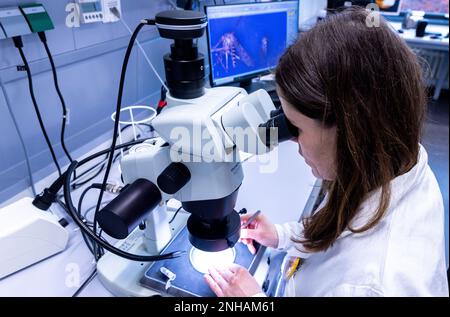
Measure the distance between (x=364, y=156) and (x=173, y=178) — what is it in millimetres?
349

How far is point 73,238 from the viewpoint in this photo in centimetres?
83

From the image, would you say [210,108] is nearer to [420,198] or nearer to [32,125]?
[420,198]

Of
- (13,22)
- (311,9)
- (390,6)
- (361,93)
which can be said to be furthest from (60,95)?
(390,6)

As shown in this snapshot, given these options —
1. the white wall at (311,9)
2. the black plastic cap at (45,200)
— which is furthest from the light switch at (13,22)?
the white wall at (311,9)

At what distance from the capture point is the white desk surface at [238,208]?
70cm

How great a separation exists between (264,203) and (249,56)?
0.86m

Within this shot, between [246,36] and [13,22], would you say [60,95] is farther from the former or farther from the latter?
[246,36]

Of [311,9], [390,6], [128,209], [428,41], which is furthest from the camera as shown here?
[390,6]

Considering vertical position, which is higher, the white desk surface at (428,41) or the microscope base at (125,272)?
the microscope base at (125,272)

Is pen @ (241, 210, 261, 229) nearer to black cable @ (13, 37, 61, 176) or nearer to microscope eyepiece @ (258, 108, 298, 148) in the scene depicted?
microscope eyepiece @ (258, 108, 298, 148)

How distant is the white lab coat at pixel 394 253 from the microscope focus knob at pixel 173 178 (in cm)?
33

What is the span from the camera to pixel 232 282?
643 mm

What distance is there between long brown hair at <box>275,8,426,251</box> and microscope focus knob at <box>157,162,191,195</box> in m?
0.22

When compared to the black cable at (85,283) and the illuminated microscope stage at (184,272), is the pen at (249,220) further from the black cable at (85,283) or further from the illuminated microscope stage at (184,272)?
the black cable at (85,283)
